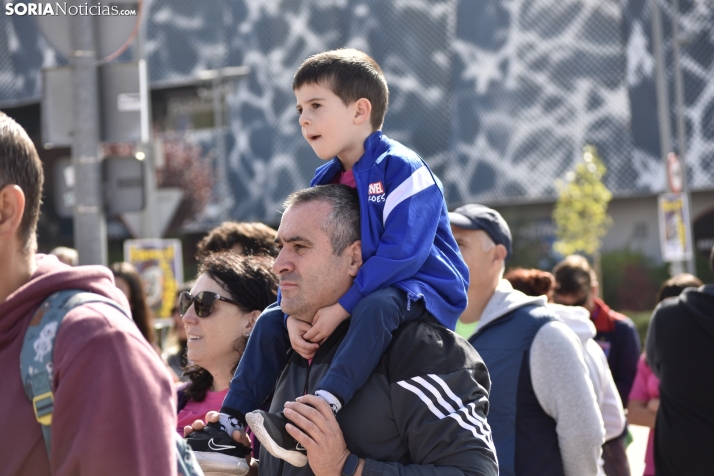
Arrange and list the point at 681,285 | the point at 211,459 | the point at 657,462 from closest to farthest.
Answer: the point at 211,459
the point at 657,462
the point at 681,285

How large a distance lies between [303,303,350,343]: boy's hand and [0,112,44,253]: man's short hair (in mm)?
1007

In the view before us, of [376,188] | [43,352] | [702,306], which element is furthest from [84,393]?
[702,306]

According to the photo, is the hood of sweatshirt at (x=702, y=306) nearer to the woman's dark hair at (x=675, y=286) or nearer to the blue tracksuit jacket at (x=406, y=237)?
the blue tracksuit jacket at (x=406, y=237)

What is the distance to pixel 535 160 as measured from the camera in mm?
32094

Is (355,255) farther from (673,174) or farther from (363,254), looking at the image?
(673,174)

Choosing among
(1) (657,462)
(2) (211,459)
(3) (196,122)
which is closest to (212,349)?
(2) (211,459)

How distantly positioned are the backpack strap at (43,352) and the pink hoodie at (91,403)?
2 cm

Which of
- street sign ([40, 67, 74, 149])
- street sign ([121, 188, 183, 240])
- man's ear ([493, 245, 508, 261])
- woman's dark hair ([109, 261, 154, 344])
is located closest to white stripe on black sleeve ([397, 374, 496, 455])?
man's ear ([493, 245, 508, 261])

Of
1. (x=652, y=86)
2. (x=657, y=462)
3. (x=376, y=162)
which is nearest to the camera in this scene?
(x=376, y=162)

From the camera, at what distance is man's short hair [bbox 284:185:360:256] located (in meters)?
3.00

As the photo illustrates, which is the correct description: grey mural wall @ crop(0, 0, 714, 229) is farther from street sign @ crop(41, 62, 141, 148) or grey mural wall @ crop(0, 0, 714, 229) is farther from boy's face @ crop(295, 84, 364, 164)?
boy's face @ crop(295, 84, 364, 164)

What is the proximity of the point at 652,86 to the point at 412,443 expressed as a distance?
30.0 meters

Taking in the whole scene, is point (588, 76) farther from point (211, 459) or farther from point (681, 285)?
point (211, 459)

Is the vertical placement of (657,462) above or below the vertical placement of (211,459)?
below
